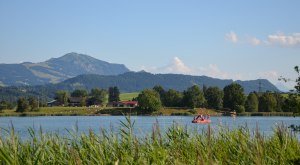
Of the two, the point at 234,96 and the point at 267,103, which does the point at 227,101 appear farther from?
the point at 267,103

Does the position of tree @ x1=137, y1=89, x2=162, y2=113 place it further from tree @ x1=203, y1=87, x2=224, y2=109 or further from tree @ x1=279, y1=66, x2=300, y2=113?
tree @ x1=279, y1=66, x2=300, y2=113

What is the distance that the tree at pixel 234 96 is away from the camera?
189 metres

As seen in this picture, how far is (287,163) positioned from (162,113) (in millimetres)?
168856

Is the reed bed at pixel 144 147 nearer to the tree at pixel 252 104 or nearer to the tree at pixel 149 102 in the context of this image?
the tree at pixel 149 102

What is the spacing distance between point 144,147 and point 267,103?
593 feet

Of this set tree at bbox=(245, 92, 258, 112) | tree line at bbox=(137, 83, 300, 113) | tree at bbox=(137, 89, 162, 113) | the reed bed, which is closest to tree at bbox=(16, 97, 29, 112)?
tree line at bbox=(137, 83, 300, 113)

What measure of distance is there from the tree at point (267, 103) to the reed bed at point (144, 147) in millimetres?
173995

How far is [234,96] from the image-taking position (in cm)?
19012

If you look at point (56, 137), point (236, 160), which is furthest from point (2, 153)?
point (236, 160)

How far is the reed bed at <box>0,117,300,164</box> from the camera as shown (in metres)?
11.9

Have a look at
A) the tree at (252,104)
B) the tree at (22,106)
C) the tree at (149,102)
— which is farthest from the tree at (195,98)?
the tree at (22,106)

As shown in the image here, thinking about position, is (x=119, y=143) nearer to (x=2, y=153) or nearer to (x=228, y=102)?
(x=2, y=153)

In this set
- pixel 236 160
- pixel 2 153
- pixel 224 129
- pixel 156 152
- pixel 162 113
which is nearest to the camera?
pixel 2 153

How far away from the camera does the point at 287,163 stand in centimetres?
1339
